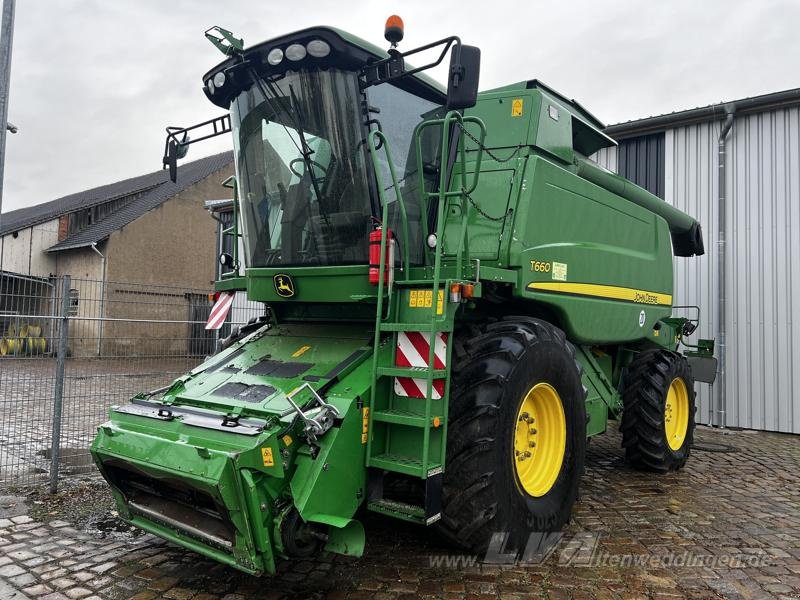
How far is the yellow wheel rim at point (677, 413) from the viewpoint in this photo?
20.6 feet

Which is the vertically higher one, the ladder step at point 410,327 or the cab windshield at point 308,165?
the cab windshield at point 308,165

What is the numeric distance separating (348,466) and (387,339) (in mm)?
810

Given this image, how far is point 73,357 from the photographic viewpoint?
5348 mm

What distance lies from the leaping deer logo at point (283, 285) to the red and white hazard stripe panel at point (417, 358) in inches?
36.3

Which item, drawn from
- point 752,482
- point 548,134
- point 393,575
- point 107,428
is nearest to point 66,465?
point 107,428

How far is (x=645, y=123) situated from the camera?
31.2 ft

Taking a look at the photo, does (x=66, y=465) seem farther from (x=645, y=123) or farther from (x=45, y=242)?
(x=45, y=242)

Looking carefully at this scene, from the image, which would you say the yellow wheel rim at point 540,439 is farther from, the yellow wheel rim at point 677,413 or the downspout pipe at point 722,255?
the downspout pipe at point 722,255

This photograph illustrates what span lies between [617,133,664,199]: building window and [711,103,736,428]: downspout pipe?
34.5 inches

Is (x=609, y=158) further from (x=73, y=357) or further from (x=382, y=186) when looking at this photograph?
(x=73, y=357)

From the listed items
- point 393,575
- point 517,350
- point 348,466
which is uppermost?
point 517,350

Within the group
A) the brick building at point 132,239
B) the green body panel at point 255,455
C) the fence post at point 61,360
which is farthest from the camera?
the brick building at point 132,239

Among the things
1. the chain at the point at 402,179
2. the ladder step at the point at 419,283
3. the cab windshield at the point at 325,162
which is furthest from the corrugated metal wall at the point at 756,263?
the ladder step at the point at 419,283

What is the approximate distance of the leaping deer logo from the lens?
13.0ft
